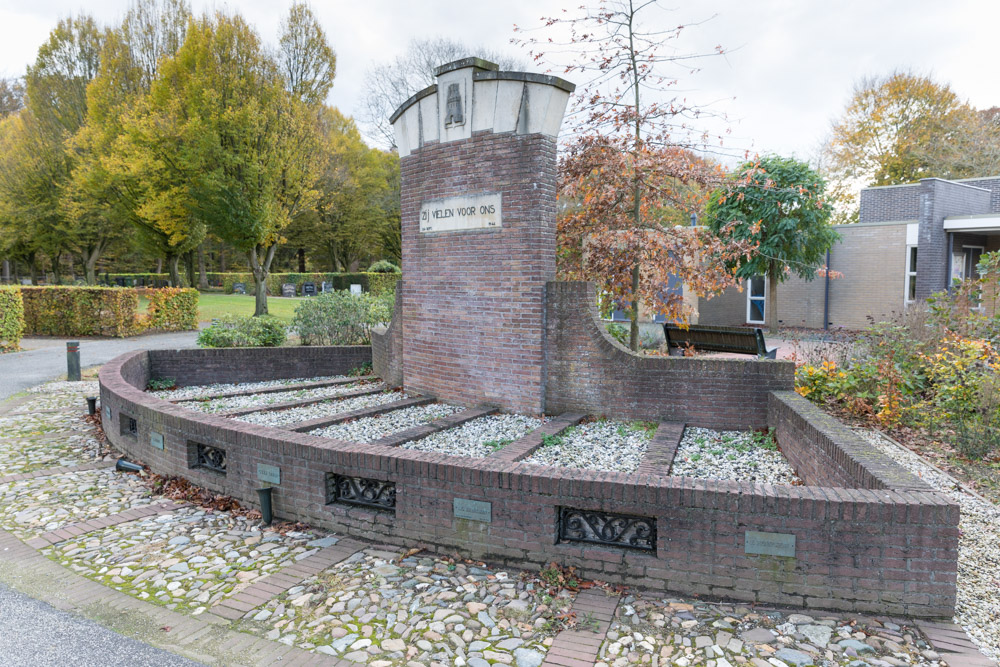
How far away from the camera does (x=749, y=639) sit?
3.33 meters

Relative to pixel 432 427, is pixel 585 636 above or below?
below

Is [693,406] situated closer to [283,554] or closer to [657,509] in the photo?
[657,509]

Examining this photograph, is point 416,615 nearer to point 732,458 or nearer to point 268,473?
point 268,473

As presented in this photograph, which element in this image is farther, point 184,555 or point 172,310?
point 172,310

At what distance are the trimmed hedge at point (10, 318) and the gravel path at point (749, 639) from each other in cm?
1797

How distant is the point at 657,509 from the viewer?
382 cm

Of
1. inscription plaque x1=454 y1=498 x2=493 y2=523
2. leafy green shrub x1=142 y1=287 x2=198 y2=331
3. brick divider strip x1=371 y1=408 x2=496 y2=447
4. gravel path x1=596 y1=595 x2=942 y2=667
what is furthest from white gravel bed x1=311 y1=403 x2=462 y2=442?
leafy green shrub x1=142 y1=287 x2=198 y2=331

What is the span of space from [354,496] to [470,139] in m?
4.72

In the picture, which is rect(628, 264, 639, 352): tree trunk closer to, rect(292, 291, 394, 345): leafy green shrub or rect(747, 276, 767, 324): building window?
rect(292, 291, 394, 345): leafy green shrub

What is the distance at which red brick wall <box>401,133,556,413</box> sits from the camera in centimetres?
740

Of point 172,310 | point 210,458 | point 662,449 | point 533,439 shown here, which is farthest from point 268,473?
point 172,310

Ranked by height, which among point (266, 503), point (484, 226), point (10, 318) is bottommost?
point (266, 503)

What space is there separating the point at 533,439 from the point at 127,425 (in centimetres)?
461

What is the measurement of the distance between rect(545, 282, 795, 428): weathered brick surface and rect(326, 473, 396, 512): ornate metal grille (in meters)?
3.34
